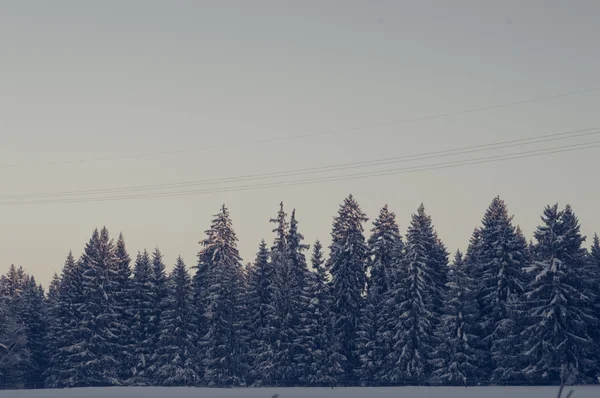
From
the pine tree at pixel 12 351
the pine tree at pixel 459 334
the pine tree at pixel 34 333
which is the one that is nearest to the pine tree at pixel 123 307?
the pine tree at pixel 34 333

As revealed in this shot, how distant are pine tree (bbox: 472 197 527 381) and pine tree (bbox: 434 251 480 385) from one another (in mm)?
1255

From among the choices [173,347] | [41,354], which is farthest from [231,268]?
[41,354]

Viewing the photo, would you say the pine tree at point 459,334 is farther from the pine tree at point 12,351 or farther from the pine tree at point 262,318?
the pine tree at point 12,351

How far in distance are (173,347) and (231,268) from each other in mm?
11586

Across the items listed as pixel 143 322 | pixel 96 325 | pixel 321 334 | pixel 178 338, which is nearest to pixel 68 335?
pixel 96 325

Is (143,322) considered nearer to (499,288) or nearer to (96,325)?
(96,325)

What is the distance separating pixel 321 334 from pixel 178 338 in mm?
18661

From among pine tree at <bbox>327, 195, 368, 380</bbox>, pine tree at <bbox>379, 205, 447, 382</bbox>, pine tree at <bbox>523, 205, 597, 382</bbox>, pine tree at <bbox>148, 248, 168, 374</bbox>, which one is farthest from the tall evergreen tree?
pine tree at <bbox>523, 205, 597, 382</bbox>

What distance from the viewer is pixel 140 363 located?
89.3m

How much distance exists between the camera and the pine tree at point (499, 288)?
70312 mm

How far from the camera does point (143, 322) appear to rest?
302 ft

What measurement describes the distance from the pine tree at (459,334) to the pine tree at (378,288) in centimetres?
681

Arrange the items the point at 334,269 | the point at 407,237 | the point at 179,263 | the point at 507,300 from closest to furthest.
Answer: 1. the point at 507,300
2. the point at 407,237
3. the point at 334,269
4. the point at 179,263

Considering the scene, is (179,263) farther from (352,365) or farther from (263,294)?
(352,365)
